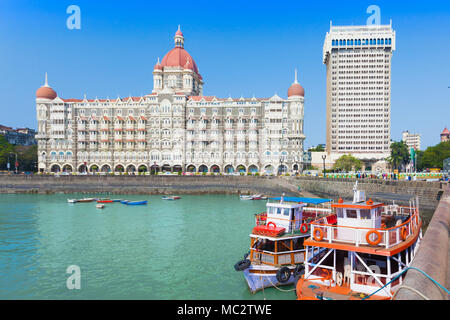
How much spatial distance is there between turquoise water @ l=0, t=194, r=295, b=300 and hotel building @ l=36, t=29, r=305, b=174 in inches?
2159

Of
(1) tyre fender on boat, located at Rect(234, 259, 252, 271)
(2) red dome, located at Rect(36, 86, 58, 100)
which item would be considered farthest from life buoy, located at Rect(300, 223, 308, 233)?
(2) red dome, located at Rect(36, 86, 58, 100)

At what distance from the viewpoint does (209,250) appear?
29172 mm

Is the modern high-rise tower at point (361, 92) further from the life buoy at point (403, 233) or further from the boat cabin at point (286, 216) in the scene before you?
the life buoy at point (403, 233)

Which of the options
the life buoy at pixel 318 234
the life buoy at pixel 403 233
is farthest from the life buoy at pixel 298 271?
the life buoy at pixel 403 233

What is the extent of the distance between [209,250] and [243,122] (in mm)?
77183

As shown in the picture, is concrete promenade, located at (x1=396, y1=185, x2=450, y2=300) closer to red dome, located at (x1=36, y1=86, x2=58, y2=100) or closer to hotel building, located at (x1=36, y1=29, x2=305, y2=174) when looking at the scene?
hotel building, located at (x1=36, y1=29, x2=305, y2=174)

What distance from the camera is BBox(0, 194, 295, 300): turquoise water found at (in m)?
20.5

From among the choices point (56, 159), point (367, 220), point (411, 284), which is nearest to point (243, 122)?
point (56, 159)

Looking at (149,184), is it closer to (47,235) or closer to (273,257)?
(47,235)

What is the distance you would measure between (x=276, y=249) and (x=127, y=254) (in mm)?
13735

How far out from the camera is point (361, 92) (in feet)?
480

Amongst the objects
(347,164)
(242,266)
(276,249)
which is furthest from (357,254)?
(347,164)

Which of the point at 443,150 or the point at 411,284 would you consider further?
the point at 443,150
